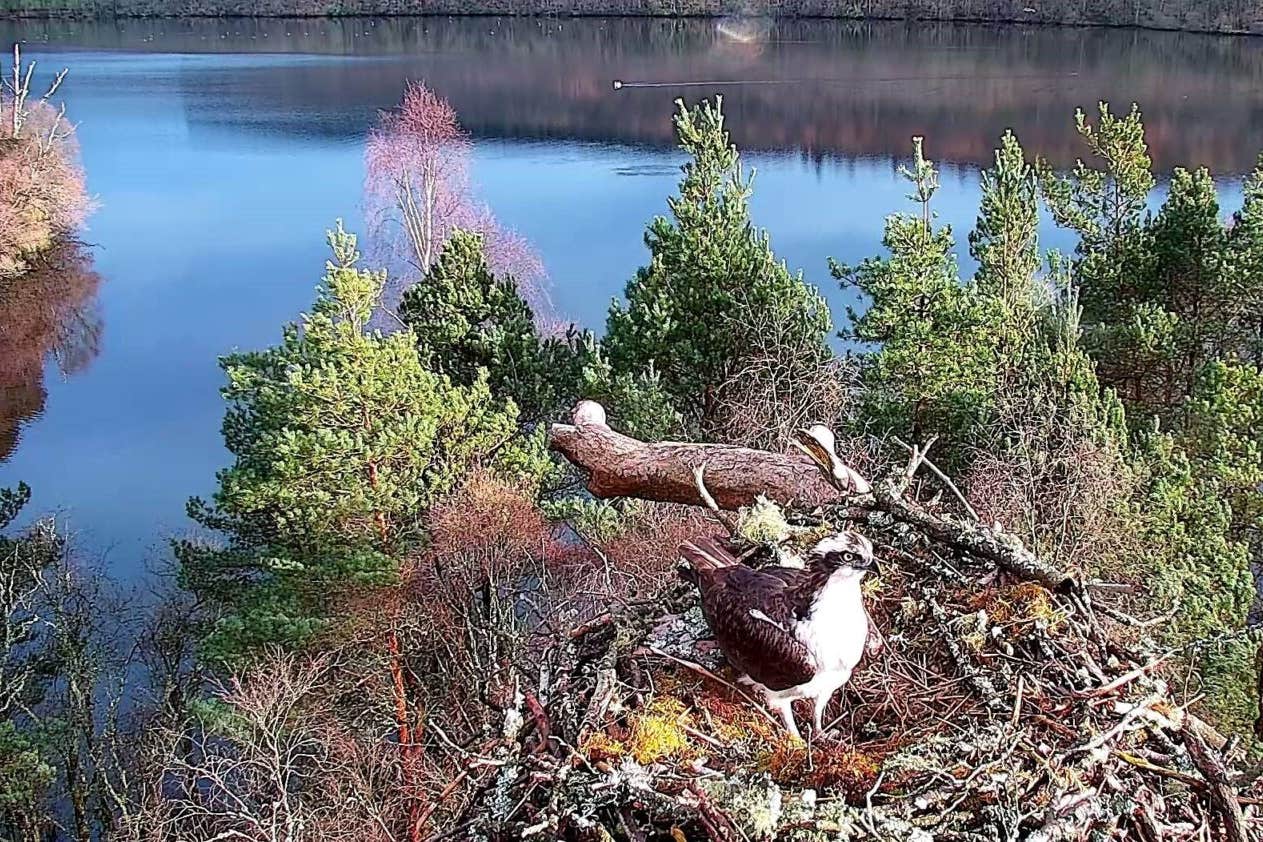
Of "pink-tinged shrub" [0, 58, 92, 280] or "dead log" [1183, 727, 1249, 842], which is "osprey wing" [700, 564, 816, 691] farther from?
"pink-tinged shrub" [0, 58, 92, 280]

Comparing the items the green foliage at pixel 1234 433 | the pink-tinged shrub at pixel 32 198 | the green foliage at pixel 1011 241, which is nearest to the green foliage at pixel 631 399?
the green foliage at pixel 1011 241

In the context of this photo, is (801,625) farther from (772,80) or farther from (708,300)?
(772,80)

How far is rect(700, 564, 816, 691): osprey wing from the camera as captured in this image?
10.8 ft

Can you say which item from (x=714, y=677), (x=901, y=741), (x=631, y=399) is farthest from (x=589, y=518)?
(x=901, y=741)

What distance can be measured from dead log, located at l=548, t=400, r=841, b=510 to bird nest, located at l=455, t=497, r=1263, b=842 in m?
1.97

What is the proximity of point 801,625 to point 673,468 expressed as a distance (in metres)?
2.84

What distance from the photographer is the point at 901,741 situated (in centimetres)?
336

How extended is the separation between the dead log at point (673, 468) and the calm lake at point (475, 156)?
1234cm

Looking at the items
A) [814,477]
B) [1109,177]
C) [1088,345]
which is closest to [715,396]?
[1088,345]

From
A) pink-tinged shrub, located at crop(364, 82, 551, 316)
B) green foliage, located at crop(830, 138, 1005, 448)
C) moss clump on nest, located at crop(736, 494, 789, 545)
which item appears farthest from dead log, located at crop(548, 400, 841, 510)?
pink-tinged shrub, located at crop(364, 82, 551, 316)

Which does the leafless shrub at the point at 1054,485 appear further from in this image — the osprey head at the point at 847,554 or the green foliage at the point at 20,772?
the green foliage at the point at 20,772

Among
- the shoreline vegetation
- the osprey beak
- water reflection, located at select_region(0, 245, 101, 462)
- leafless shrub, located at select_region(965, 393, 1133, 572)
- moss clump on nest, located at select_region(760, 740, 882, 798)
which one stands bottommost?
water reflection, located at select_region(0, 245, 101, 462)

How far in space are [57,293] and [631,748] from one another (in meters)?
26.6

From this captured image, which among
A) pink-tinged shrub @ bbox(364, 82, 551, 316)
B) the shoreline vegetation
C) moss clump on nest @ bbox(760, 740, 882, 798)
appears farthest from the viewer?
the shoreline vegetation
